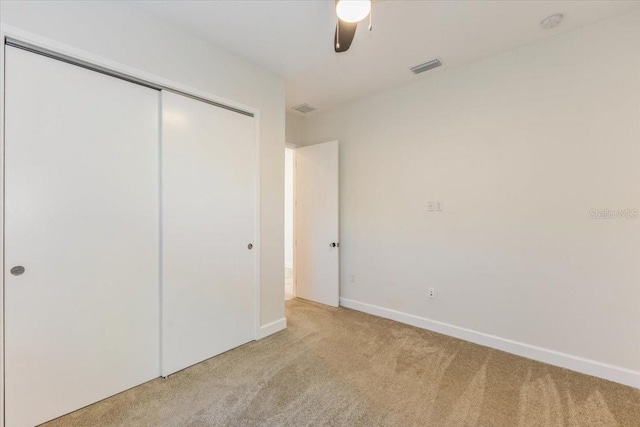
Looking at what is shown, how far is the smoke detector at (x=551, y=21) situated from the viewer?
2082 mm

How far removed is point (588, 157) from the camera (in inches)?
87.3

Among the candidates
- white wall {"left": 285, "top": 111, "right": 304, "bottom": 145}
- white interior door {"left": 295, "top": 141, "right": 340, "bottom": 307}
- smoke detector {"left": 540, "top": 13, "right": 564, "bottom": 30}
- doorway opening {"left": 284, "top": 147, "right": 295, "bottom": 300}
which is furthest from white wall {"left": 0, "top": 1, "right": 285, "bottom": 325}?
smoke detector {"left": 540, "top": 13, "right": 564, "bottom": 30}

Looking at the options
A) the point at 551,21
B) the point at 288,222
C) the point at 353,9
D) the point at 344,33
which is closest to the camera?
the point at 353,9

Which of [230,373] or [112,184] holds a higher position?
[112,184]

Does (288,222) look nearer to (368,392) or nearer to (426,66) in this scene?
(426,66)

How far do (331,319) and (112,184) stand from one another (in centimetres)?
257

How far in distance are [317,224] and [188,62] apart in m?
2.40

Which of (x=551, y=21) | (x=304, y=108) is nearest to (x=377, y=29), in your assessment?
(x=551, y=21)

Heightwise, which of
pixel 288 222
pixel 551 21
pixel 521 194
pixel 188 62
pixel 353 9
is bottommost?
pixel 288 222

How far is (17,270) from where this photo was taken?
159 cm

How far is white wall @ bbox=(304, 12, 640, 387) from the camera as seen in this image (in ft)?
6.94

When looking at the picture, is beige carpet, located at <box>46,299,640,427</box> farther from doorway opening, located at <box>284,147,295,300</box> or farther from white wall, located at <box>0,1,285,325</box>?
doorway opening, located at <box>284,147,295,300</box>

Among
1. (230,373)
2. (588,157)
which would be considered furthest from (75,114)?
(588,157)

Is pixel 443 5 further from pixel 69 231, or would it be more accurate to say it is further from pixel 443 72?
pixel 69 231
